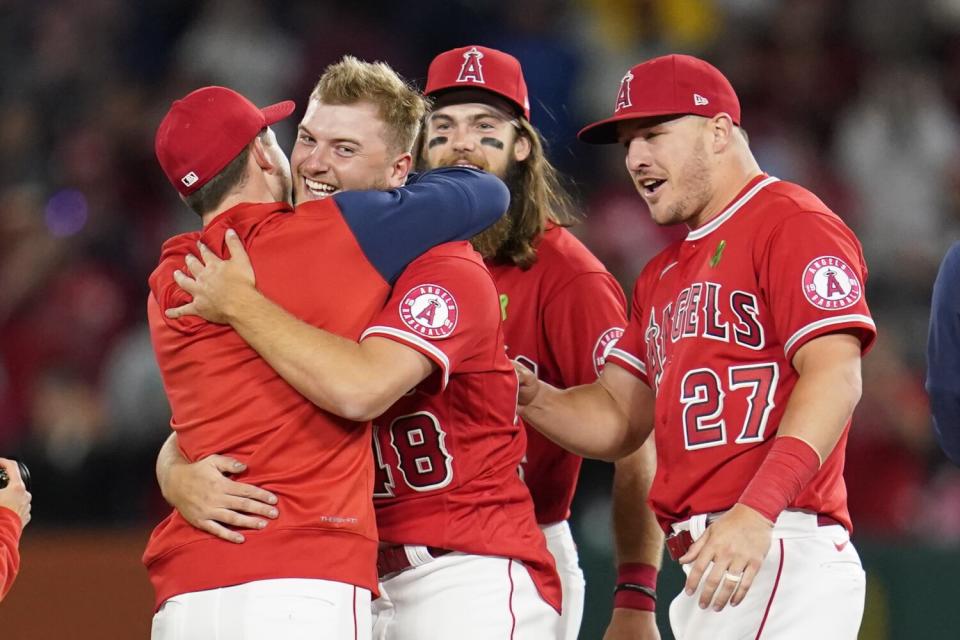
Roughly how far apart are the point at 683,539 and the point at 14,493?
5.47 ft

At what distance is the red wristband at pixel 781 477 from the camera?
305cm

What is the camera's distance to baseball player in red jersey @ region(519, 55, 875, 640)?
3.14 metres

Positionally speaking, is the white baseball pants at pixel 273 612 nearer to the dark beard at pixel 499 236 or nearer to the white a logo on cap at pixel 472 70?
the dark beard at pixel 499 236

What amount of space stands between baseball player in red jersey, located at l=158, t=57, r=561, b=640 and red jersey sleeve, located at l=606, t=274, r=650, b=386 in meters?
0.48

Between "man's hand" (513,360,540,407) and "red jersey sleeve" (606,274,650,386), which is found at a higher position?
"red jersey sleeve" (606,274,650,386)

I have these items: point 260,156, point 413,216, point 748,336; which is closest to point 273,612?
point 413,216

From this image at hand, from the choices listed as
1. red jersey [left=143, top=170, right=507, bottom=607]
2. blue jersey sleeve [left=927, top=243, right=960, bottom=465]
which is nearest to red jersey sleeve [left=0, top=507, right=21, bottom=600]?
red jersey [left=143, top=170, right=507, bottom=607]

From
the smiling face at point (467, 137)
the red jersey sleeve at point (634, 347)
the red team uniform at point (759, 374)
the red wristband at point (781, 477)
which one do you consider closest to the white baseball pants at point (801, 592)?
the red team uniform at point (759, 374)

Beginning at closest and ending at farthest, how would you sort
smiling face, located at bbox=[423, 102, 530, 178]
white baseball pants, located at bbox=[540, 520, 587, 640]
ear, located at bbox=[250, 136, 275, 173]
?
ear, located at bbox=[250, 136, 275, 173]
white baseball pants, located at bbox=[540, 520, 587, 640]
smiling face, located at bbox=[423, 102, 530, 178]

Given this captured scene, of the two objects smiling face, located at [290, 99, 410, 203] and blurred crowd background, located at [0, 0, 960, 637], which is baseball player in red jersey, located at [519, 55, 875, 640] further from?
blurred crowd background, located at [0, 0, 960, 637]

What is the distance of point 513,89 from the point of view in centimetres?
443

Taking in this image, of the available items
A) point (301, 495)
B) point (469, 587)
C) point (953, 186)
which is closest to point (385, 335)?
point (301, 495)

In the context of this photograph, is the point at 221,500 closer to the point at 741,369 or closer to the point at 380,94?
the point at 380,94

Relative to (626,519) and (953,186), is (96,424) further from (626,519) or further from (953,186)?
(953,186)
